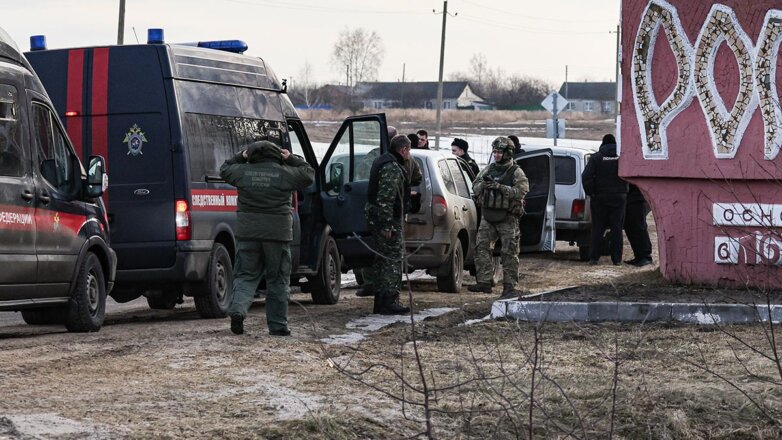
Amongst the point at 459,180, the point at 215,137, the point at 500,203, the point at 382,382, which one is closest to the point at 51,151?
the point at 215,137

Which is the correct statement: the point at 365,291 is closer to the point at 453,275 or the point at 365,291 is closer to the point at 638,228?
the point at 453,275

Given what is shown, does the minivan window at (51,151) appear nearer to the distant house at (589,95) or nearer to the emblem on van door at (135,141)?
the emblem on van door at (135,141)

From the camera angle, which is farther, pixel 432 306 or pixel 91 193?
pixel 432 306

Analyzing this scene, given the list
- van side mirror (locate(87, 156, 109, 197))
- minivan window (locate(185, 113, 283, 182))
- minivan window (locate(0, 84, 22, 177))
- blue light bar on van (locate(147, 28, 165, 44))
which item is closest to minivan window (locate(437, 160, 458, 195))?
minivan window (locate(185, 113, 283, 182))

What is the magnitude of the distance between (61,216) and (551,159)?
27.7ft

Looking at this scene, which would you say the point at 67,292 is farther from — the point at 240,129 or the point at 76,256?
the point at 240,129

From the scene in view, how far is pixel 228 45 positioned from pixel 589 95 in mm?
138052

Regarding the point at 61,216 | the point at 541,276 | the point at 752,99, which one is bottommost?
the point at 541,276

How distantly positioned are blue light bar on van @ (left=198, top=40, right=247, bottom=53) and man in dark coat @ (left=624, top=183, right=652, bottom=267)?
7.61m

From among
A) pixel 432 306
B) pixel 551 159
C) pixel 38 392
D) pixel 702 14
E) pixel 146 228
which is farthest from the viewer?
pixel 551 159

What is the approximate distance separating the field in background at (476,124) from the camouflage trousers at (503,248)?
155ft

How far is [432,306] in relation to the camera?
13.9 metres

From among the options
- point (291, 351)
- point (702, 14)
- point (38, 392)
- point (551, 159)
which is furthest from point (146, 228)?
point (551, 159)

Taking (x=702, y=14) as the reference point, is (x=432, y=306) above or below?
below
